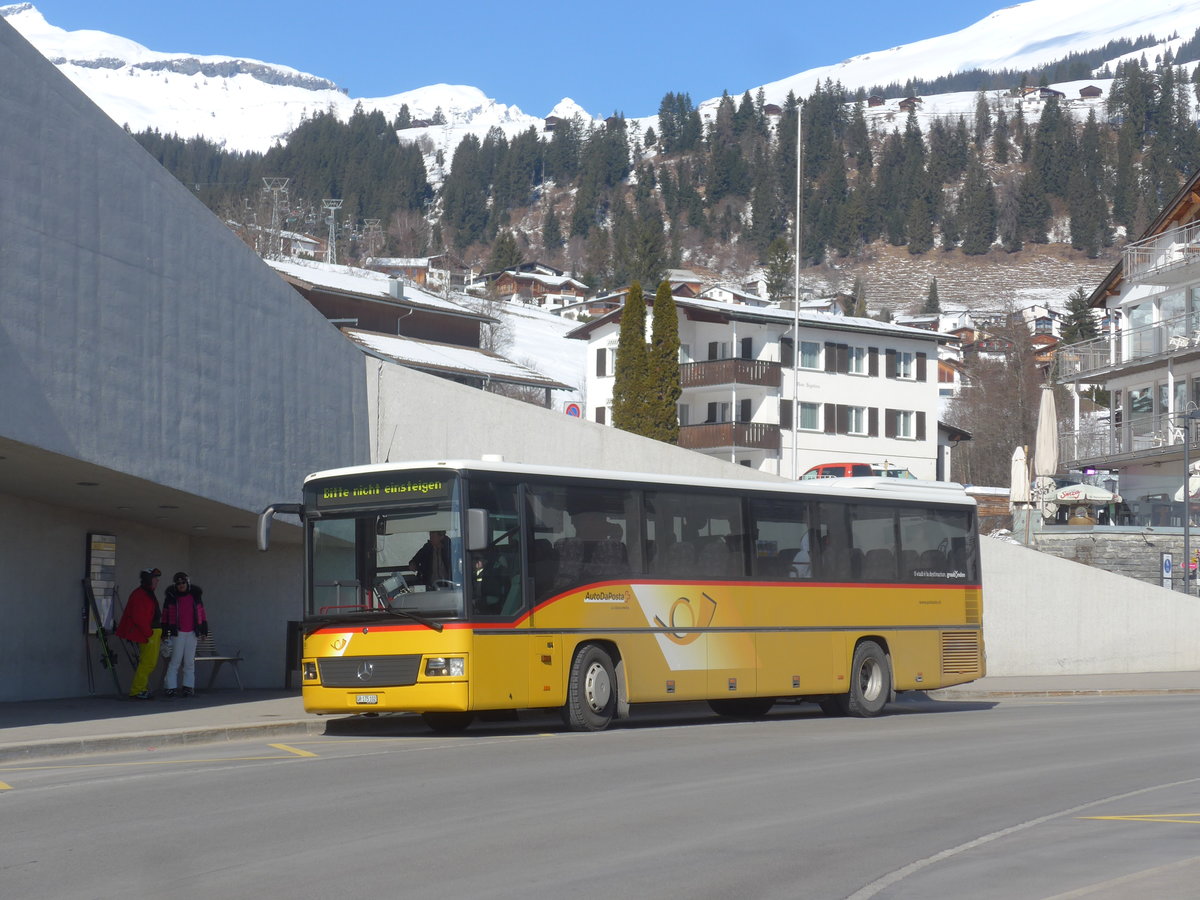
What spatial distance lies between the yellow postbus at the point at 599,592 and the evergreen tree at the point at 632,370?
4596 cm

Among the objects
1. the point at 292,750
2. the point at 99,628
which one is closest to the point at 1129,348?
the point at 99,628

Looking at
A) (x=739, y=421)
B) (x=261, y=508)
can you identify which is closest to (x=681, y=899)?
(x=261, y=508)

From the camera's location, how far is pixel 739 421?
6975 centimetres

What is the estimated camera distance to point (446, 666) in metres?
15.5

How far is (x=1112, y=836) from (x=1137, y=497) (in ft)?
139

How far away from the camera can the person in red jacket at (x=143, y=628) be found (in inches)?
773

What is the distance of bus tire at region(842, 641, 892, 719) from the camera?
20.3 m

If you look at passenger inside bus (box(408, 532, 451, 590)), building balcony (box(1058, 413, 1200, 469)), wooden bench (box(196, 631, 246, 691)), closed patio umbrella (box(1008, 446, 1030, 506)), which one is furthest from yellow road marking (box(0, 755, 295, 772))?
building balcony (box(1058, 413, 1200, 469))

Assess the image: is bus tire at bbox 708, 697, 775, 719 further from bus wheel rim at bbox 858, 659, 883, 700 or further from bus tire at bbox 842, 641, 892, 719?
bus wheel rim at bbox 858, 659, 883, 700

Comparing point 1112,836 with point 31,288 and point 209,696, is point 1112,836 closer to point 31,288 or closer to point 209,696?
point 31,288

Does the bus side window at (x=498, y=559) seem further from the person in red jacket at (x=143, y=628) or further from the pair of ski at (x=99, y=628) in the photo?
the pair of ski at (x=99, y=628)

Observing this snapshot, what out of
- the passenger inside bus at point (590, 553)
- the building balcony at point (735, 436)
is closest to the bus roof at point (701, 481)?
the passenger inside bus at point (590, 553)

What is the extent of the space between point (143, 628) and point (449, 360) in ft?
95.0

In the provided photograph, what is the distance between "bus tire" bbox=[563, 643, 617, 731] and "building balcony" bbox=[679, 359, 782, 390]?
52.0 metres
